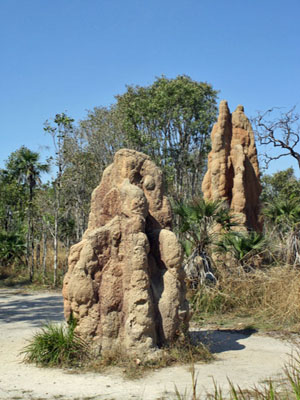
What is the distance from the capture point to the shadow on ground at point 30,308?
11.2 m

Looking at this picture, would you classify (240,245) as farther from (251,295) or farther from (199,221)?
(251,295)

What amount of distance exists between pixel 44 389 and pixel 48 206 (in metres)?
14.7

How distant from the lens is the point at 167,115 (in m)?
27.0

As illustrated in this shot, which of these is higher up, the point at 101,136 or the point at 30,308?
the point at 101,136

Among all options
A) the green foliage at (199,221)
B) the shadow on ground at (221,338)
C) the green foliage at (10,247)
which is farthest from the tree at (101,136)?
the shadow on ground at (221,338)

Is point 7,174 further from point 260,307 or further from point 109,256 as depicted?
point 109,256

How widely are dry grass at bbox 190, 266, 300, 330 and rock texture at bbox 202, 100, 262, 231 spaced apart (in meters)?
3.88

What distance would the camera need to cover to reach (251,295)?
1156 cm

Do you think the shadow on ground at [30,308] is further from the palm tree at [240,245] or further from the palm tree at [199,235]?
the palm tree at [240,245]

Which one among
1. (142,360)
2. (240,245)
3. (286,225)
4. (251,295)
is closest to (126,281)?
(142,360)

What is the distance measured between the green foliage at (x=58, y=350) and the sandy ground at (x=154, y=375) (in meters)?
0.18

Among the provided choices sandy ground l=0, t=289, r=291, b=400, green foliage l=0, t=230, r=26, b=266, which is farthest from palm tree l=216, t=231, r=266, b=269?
green foliage l=0, t=230, r=26, b=266

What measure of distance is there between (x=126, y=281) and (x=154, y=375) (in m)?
1.44

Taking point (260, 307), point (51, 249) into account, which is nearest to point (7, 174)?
point (51, 249)
